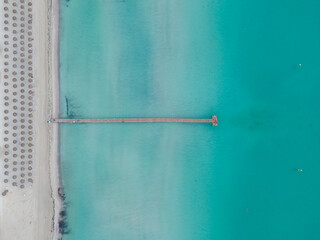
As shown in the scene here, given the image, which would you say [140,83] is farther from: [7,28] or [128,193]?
[7,28]

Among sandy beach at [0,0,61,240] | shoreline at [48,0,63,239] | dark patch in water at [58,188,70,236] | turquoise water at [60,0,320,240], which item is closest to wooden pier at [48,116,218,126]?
turquoise water at [60,0,320,240]

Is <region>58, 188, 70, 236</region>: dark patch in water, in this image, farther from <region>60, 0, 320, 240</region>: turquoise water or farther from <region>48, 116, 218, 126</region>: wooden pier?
<region>48, 116, 218, 126</region>: wooden pier

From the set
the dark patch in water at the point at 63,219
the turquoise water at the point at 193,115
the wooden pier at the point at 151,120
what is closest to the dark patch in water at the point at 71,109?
the turquoise water at the point at 193,115

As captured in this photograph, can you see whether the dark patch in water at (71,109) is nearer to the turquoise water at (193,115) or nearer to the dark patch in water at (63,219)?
the turquoise water at (193,115)

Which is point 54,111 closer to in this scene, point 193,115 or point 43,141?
point 43,141

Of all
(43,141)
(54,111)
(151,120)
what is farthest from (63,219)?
(151,120)

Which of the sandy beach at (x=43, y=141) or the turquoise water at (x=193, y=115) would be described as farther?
the turquoise water at (x=193, y=115)
